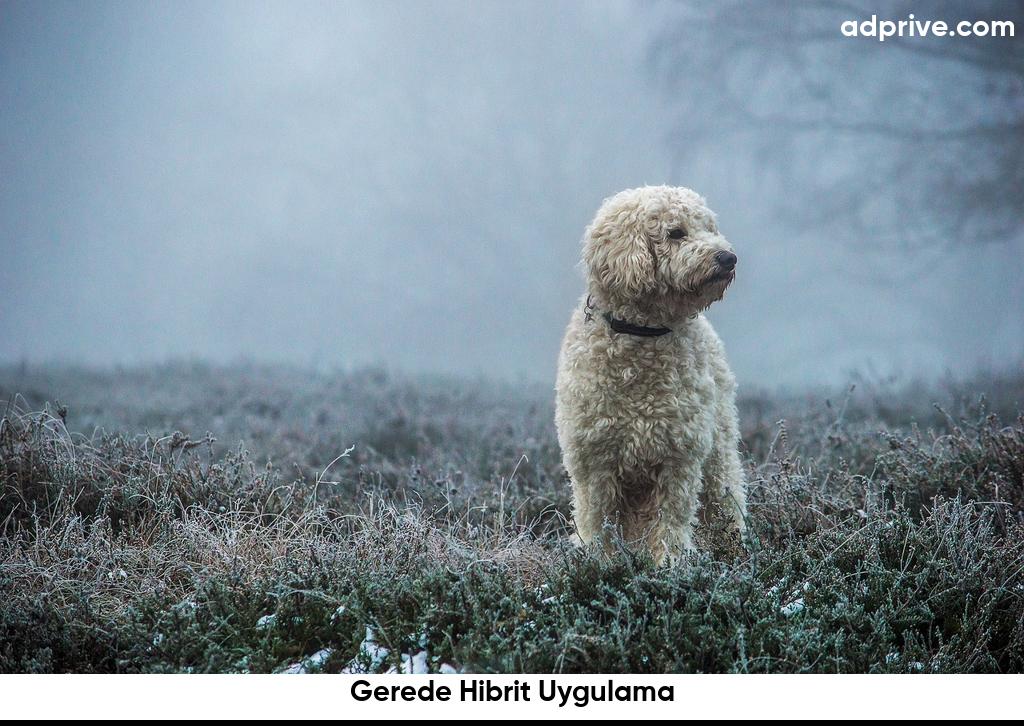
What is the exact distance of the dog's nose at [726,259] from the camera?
4.01 m

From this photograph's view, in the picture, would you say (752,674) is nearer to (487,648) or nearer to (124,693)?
(487,648)

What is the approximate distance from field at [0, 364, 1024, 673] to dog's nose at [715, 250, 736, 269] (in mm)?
1268

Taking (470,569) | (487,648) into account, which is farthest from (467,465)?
(487,648)

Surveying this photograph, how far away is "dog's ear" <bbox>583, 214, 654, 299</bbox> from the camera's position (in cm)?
418

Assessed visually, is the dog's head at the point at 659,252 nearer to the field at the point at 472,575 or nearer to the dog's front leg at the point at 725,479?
the dog's front leg at the point at 725,479

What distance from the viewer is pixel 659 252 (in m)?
4.22

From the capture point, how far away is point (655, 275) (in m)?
4.21

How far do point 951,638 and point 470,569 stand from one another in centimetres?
199

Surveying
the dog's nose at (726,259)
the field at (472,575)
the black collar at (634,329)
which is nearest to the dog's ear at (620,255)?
the black collar at (634,329)

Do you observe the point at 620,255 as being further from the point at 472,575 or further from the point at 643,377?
the point at 472,575

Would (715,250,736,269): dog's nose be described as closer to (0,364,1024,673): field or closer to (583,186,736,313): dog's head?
(583,186,736,313): dog's head

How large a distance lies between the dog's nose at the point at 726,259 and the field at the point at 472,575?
127cm

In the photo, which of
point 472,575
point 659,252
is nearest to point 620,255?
point 659,252

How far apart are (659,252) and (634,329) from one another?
0.38 meters
